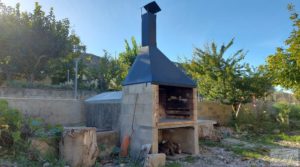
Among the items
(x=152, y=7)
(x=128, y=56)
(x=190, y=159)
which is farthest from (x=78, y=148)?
(x=128, y=56)

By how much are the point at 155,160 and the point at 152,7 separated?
429 centimetres

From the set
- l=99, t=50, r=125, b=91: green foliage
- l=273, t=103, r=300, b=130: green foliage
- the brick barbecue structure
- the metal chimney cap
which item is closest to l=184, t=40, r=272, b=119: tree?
l=273, t=103, r=300, b=130: green foliage

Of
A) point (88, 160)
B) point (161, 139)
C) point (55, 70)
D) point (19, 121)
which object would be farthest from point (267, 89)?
point (55, 70)

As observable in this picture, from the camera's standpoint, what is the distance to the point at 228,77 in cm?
979

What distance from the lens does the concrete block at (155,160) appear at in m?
4.68

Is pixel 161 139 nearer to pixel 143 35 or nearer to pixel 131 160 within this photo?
pixel 131 160

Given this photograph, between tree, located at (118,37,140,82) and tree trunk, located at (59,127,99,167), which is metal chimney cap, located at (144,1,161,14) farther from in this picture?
tree, located at (118,37,140,82)

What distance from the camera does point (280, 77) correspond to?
8656 millimetres

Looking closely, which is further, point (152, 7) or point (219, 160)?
point (152, 7)

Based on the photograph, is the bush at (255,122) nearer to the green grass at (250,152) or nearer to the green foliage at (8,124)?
the green grass at (250,152)

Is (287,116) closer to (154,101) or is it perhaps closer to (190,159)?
(190,159)

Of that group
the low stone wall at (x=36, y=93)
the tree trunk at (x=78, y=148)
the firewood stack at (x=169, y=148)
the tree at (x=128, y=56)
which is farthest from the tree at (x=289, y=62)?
the tree at (x=128, y=56)

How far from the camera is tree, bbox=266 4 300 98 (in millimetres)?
7992

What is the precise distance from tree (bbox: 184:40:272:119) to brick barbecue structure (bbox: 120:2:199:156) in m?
4.08
